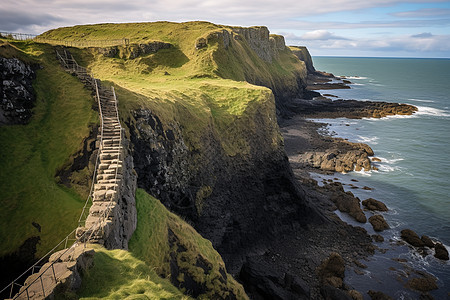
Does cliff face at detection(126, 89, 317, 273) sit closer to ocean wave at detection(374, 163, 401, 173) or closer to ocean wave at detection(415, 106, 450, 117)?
ocean wave at detection(374, 163, 401, 173)

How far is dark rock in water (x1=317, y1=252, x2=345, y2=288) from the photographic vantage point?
2951 centimetres

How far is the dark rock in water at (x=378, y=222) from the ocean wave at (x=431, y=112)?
262ft

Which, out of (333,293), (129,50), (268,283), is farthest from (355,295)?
(129,50)

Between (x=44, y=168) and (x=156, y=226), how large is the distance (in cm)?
908

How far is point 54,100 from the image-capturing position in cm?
2422

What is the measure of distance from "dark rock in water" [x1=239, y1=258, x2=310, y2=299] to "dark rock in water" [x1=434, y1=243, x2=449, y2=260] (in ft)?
62.1

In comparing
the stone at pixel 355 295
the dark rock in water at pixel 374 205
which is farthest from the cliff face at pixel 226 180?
the dark rock in water at pixel 374 205

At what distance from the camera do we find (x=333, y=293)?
27.2 meters

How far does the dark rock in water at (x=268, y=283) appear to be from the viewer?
84.4 feet

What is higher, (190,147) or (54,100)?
(54,100)

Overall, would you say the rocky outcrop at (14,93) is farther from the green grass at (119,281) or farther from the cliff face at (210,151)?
the green grass at (119,281)

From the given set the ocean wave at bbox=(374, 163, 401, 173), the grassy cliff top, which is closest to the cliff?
the grassy cliff top

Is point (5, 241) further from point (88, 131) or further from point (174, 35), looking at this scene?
point (174, 35)

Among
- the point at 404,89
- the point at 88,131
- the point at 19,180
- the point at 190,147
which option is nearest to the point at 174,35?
the point at 190,147
